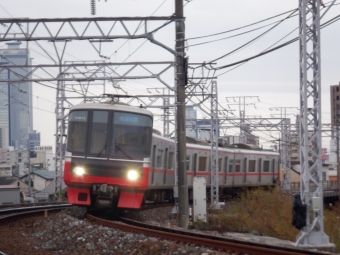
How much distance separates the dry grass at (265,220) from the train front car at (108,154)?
371 centimetres

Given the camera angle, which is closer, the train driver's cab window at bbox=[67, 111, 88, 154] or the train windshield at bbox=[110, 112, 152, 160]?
the train windshield at bbox=[110, 112, 152, 160]

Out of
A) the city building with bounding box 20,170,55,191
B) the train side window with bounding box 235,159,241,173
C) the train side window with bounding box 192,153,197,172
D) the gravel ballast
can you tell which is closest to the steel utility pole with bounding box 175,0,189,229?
the gravel ballast

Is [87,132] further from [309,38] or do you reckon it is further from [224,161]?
[224,161]

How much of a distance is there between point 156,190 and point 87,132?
25.2 ft

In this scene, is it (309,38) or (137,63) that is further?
(137,63)

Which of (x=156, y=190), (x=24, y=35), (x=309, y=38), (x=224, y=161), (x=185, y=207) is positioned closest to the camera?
(x=309, y=38)

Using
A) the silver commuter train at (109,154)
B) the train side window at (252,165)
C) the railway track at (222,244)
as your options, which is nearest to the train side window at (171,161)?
the silver commuter train at (109,154)

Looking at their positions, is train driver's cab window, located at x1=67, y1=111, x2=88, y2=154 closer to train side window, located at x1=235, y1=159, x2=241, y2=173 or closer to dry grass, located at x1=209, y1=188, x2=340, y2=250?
dry grass, located at x1=209, y1=188, x2=340, y2=250

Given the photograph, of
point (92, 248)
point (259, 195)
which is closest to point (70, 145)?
point (92, 248)

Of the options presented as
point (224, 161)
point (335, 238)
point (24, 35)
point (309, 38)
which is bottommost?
point (335, 238)

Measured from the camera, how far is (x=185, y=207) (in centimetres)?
1816

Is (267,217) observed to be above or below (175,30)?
below

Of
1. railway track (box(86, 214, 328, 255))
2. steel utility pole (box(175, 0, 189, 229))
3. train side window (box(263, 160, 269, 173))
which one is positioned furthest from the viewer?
train side window (box(263, 160, 269, 173))

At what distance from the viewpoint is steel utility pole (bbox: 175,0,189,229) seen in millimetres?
17922
